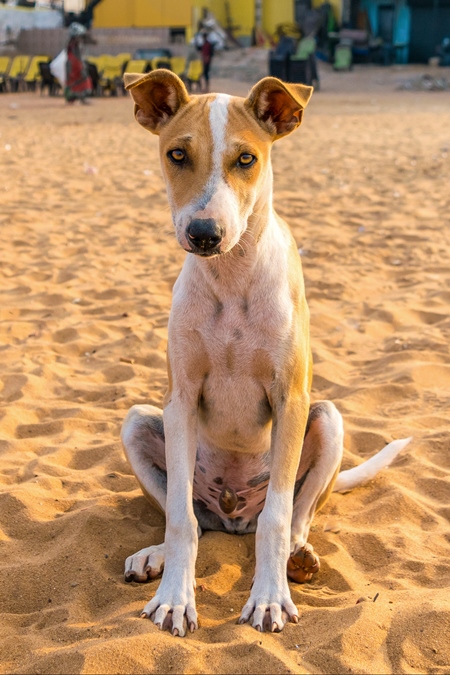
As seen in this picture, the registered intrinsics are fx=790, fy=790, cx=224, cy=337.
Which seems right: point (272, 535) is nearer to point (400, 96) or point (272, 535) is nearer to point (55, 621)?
point (55, 621)

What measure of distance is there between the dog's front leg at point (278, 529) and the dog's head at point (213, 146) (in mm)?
786

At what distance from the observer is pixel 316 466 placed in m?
3.68

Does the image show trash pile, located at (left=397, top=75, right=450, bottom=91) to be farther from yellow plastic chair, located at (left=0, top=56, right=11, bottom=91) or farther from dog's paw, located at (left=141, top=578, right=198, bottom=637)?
dog's paw, located at (left=141, top=578, right=198, bottom=637)

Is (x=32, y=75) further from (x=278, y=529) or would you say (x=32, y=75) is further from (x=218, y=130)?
(x=278, y=529)

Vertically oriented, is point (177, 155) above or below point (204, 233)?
above

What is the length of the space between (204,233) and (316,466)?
136 centimetres

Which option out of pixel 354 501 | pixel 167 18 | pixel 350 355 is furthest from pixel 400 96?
pixel 354 501

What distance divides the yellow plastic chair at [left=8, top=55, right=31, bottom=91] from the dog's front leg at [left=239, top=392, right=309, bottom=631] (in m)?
32.9

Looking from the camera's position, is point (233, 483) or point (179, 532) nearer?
point (179, 532)

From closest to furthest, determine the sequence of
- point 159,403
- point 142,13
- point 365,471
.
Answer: point 365,471 → point 159,403 → point 142,13

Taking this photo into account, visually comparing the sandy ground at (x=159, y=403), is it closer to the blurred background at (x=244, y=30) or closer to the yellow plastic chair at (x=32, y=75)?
the yellow plastic chair at (x=32, y=75)

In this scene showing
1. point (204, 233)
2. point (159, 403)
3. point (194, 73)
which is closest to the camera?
point (204, 233)

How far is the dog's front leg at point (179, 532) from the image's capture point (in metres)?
2.94

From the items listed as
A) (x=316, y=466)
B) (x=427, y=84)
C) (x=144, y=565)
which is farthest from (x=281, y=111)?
(x=427, y=84)
